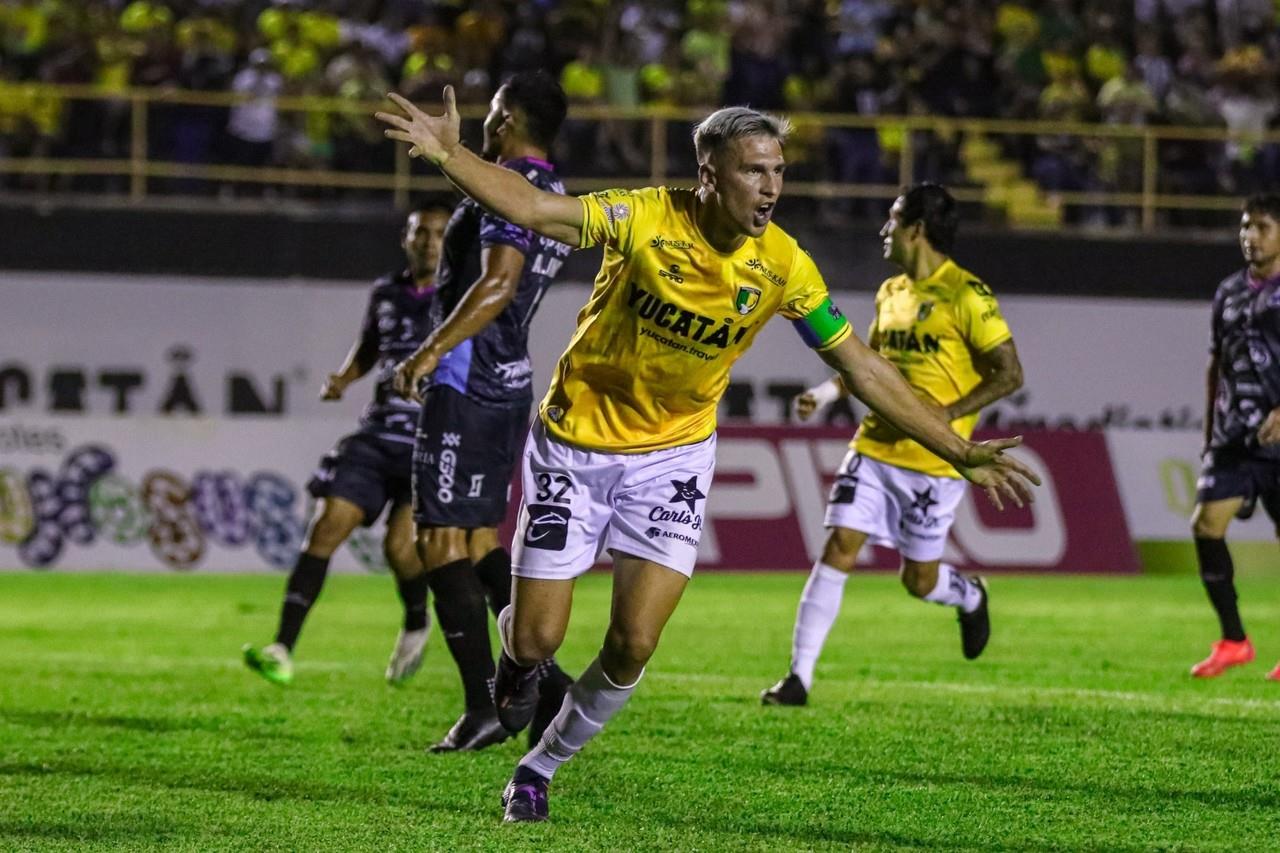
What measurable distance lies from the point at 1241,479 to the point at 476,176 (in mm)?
6621

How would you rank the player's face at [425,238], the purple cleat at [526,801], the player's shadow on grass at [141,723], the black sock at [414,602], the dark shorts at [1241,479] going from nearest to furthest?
the purple cleat at [526,801], the player's shadow on grass at [141,723], the player's face at [425,238], the black sock at [414,602], the dark shorts at [1241,479]

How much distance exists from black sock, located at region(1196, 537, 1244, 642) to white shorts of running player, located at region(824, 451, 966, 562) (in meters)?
1.96

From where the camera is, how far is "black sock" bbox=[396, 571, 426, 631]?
9883 millimetres

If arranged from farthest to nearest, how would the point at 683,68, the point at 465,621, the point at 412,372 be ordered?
1. the point at 683,68
2. the point at 465,621
3. the point at 412,372

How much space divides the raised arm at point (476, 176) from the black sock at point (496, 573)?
9.24 ft

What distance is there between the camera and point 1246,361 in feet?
34.3

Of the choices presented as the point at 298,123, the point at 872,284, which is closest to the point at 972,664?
the point at 872,284

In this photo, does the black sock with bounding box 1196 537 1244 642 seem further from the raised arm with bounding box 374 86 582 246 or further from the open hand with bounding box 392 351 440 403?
the raised arm with bounding box 374 86 582 246

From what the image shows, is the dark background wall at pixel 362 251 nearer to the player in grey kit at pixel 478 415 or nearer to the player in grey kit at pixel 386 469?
the player in grey kit at pixel 386 469

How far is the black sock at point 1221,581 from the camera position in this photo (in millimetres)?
10703

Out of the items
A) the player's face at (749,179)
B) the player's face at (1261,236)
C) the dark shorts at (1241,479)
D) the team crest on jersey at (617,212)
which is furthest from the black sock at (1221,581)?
the team crest on jersey at (617,212)

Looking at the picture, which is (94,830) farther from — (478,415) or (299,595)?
(299,595)

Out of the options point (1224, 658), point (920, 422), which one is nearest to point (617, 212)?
point (920, 422)

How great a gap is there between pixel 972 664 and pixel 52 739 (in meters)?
5.40
